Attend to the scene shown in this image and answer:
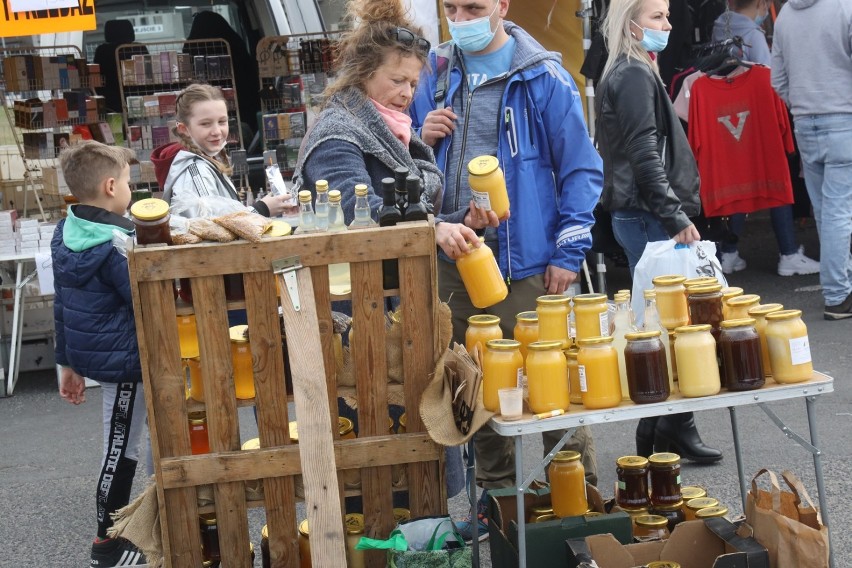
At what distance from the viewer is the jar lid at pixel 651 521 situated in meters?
3.47

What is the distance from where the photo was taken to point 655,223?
4.86 m

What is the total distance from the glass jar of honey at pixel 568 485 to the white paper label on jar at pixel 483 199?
2.69 feet

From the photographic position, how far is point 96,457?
18.3ft

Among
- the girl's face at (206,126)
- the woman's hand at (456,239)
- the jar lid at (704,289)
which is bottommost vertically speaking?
the jar lid at (704,289)

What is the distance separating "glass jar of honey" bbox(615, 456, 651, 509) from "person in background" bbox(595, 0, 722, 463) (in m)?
1.07

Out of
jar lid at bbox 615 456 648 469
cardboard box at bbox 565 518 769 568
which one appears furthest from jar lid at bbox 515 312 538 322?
cardboard box at bbox 565 518 769 568

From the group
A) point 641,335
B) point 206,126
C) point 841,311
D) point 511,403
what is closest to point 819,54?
point 841,311

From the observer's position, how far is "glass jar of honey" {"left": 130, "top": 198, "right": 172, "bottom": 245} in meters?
3.05

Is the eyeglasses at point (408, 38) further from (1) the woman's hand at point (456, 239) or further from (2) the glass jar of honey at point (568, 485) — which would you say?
(2) the glass jar of honey at point (568, 485)

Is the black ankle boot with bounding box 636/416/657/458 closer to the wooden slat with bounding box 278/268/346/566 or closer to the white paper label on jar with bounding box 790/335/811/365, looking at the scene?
the white paper label on jar with bounding box 790/335/811/365

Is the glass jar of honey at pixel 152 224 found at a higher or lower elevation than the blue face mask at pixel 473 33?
lower

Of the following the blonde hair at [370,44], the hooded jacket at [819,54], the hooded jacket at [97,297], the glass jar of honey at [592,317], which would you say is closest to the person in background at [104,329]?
the hooded jacket at [97,297]

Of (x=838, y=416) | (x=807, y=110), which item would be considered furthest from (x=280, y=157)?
(x=838, y=416)

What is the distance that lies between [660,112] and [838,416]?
177 centimetres
